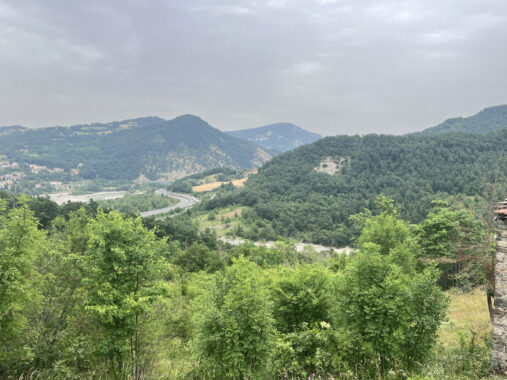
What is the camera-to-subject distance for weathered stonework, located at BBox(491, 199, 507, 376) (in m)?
9.72

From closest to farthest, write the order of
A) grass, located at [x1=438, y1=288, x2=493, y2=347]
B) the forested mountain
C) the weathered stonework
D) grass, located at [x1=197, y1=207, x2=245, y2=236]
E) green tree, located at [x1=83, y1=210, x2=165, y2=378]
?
the weathered stonework → green tree, located at [x1=83, y1=210, x2=165, y2=378] → grass, located at [x1=438, y1=288, x2=493, y2=347] → the forested mountain → grass, located at [x1=197, y1=207, x2=245, y2=236]

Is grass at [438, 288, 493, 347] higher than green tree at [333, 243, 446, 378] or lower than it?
lower

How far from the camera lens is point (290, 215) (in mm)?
140375

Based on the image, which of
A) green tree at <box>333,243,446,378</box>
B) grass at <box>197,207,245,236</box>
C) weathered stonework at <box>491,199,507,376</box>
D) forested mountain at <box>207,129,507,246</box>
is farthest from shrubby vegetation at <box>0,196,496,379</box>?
forested mountain at <box>207,129,507,246</box>

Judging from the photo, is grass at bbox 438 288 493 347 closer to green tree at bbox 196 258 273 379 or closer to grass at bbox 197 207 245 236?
green tree at bbox 196 258 273 379

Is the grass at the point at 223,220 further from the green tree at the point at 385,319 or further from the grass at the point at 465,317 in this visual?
the green tree at the point at 385,319

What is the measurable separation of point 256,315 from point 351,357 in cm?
385

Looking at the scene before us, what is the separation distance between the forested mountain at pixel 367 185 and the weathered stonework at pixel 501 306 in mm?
111654

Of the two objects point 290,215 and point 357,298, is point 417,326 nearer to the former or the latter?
point 357,298

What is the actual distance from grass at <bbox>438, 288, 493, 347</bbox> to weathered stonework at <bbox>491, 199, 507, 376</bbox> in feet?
11.0

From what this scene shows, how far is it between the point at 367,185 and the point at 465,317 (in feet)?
508

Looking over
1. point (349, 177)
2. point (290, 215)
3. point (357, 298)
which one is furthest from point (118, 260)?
point (349, 177)

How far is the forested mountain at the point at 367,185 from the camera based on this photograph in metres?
128

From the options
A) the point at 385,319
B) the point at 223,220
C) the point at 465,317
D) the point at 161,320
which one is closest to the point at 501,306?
the point at 385,319
